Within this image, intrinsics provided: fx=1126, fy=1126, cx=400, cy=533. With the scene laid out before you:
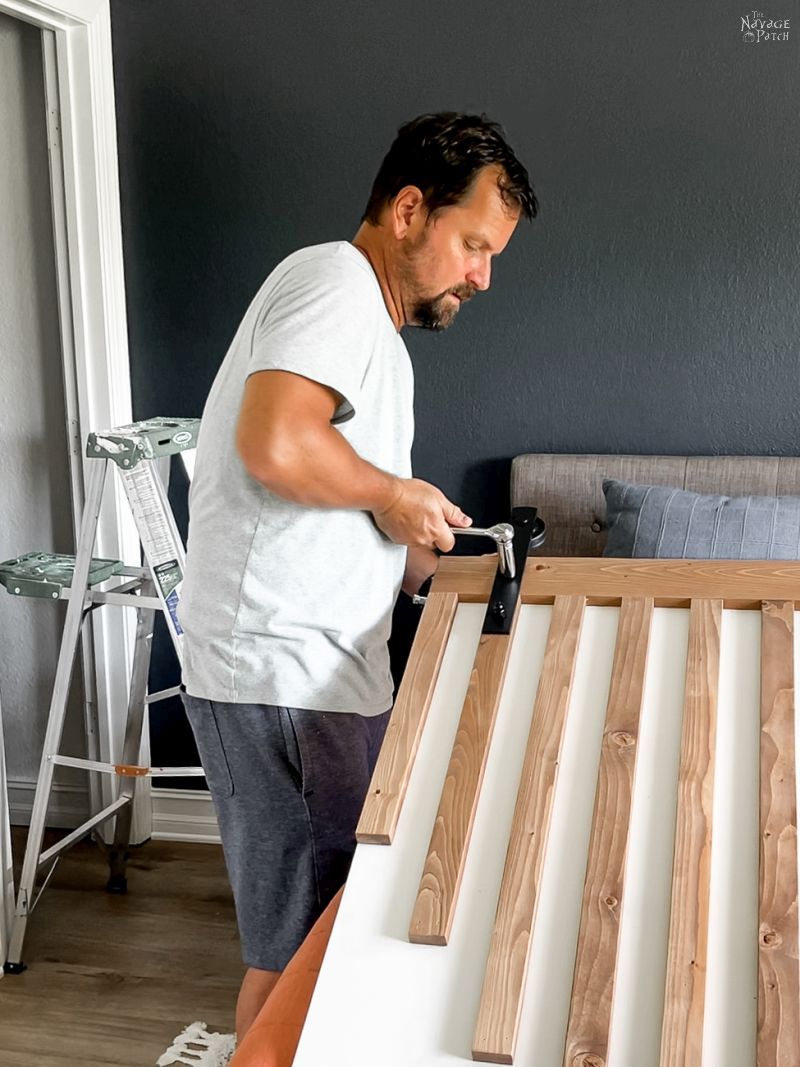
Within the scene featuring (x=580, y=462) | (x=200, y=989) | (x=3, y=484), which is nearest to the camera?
(x=200, y=989)

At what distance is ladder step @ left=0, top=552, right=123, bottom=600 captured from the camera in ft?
8.42

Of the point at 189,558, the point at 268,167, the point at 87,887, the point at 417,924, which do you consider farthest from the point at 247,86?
the point at 417,924

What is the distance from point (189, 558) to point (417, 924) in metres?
0.71

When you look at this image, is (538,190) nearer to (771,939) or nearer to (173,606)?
(173,606)

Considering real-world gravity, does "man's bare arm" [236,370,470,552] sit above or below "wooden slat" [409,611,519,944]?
above

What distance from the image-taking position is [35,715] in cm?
318

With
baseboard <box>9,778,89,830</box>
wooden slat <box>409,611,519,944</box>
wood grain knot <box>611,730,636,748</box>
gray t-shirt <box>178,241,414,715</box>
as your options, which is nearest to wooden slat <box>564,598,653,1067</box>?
wood grain knot <box>611,730,636,748</box>

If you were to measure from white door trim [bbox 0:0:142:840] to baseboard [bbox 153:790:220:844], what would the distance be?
0.21 m

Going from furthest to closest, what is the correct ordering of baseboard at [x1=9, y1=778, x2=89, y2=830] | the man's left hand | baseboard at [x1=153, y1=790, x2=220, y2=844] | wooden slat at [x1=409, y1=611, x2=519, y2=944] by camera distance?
baseboard at [x1=9, y1=778, x2=89, y2=830] < baseboard at [x1=153, y1=790, x2=220, y2=844] < the man's left hand < wooden slat at [x1=409, y1=611, x2=519, y2=944]

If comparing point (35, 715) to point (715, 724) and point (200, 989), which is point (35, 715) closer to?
→ point (200, 989)

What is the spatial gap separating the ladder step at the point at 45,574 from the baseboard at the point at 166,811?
73 cm

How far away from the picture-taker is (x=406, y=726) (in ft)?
4.37

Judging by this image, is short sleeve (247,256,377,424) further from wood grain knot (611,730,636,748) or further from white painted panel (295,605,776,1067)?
wood grain knot (611,730,636,748)
